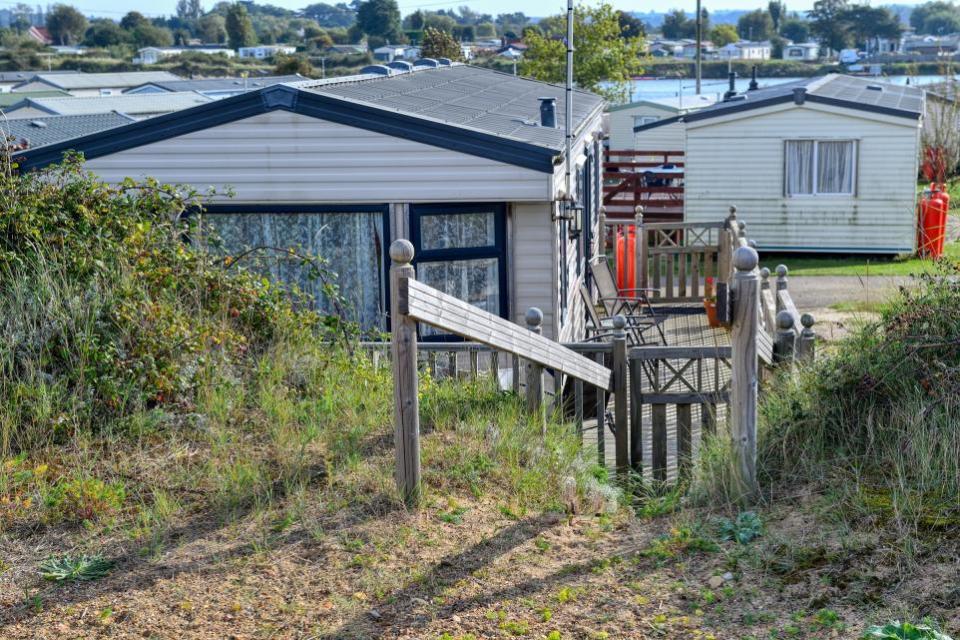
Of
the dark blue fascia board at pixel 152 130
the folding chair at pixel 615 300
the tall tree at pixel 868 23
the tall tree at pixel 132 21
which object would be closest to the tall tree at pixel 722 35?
the tall tree at pixel 868 23

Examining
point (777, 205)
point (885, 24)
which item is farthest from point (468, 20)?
point (777, 205)

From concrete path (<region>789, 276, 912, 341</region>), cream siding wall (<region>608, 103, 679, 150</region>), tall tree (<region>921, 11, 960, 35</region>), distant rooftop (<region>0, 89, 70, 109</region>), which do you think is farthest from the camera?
tall tree (<region>921, 11, 960, 35</region>)

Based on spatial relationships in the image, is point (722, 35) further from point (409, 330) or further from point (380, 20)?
point (409, 330)

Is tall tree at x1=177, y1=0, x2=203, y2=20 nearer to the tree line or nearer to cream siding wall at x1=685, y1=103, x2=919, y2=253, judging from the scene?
the tree line

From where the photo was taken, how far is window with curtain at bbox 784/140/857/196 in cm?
1972

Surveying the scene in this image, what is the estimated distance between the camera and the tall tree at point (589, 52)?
111 feet

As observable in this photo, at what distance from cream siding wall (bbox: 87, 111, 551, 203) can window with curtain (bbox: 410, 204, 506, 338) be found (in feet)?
0.68

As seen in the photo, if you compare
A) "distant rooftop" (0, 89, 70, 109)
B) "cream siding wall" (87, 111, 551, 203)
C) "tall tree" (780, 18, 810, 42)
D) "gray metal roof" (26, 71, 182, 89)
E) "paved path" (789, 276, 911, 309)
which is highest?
"tall tree" (780, 18, 810, 42)

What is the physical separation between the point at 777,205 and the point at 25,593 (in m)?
17.6

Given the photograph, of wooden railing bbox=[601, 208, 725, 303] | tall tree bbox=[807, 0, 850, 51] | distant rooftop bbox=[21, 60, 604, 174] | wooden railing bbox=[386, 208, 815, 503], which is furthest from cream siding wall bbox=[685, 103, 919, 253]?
tall tree bbox=[807, 0, 850, 51]

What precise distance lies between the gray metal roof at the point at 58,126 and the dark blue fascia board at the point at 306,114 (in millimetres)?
9478

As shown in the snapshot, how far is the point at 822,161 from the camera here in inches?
784

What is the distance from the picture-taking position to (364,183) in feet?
34.2

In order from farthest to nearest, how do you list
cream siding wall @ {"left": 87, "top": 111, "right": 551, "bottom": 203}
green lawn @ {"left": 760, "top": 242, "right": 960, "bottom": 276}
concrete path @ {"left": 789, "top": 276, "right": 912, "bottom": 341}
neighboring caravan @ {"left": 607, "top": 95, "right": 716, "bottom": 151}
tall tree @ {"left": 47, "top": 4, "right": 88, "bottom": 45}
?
1. tall tree @ {"left": 47, "top": 4, "right": 88, "bottom": 45}
2. neighboring caravan @ {"left": 607, "top": 95, "right": 716, "bottom": 151}
3. green lawn @ {"left": 760, "top": 242, "right": 960, "bottom": 276}
4. concrete path @ {"left": 789, "top": 276, "right": 912, "bottom": 341}
5. cream siding wall @ {"left": 87, "top": 111, "right": 551, "bottom": 203}
